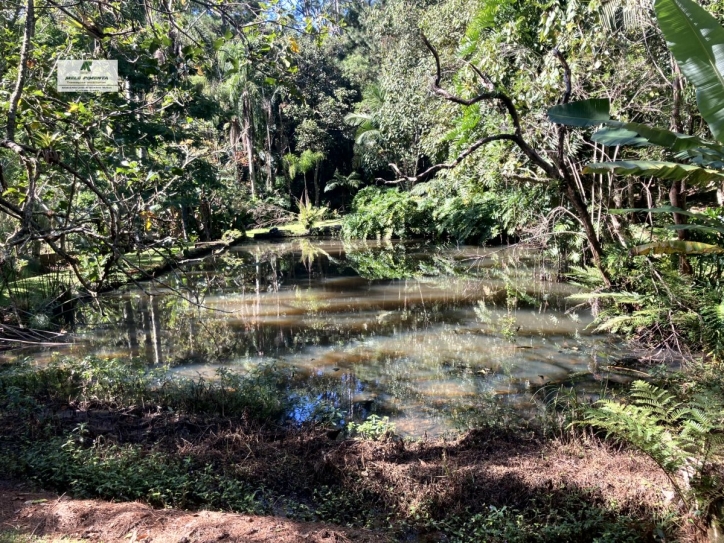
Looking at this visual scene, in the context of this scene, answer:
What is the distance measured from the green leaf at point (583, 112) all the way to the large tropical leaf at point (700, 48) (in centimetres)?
53

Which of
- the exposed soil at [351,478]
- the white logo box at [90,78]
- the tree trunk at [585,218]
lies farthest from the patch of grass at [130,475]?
the tree trunk at [585,218]

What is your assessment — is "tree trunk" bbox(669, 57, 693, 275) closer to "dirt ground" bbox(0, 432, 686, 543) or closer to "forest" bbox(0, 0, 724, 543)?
"forest" bbox(0, 0, 724, 543)

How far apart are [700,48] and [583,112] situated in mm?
729

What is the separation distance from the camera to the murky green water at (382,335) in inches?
229

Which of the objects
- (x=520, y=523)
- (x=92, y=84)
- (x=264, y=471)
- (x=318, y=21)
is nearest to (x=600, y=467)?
(x=520, y=523)

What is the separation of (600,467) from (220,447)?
305 cm

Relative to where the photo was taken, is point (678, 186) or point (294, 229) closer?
point (678, 186)

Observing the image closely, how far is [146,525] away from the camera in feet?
9.78

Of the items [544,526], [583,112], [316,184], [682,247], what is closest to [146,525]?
[544,526]

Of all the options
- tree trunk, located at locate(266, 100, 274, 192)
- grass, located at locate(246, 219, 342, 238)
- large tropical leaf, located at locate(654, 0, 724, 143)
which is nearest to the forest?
large tropical leaf, located at locate(654, 0, 724, 143)

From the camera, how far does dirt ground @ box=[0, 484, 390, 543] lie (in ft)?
9.43

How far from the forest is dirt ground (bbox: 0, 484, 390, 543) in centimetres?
2

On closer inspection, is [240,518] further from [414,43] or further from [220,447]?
[414,43]

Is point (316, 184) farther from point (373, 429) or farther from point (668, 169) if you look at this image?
point (668, 169)
